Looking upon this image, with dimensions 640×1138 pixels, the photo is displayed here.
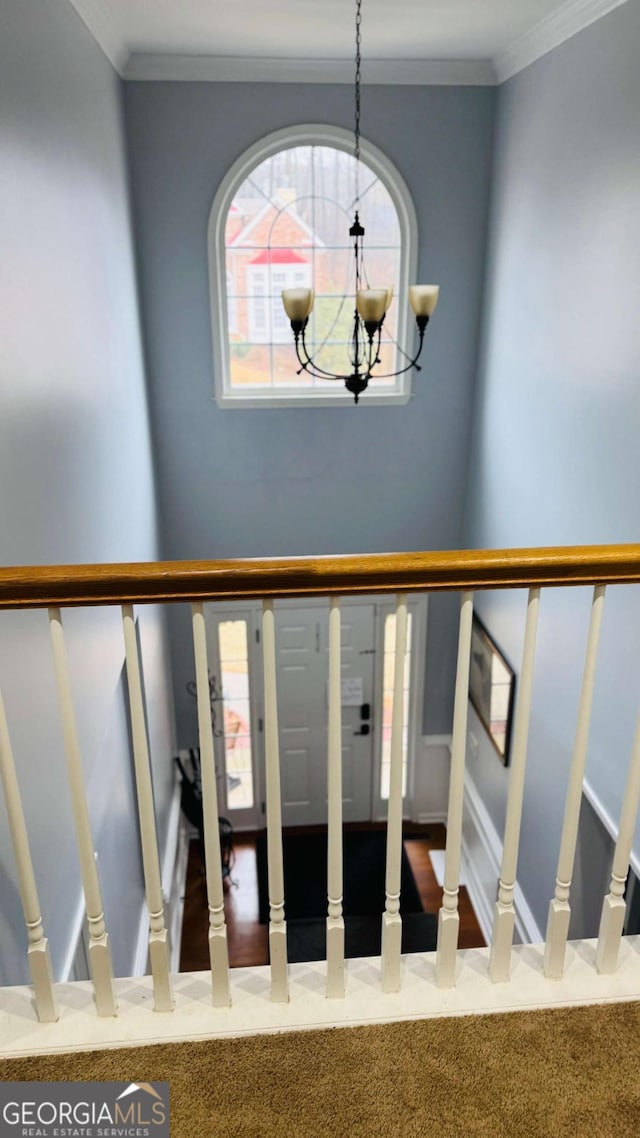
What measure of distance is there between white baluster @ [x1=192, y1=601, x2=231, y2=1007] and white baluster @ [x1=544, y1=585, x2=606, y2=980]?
0.54 meters

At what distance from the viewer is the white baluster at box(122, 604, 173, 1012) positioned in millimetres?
1090

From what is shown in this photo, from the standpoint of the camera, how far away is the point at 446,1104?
115 centimetres

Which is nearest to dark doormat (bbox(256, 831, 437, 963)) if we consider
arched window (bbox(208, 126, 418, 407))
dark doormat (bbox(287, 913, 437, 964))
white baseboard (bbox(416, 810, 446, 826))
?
dark doormat (bbox(287, 913, 437, 964))

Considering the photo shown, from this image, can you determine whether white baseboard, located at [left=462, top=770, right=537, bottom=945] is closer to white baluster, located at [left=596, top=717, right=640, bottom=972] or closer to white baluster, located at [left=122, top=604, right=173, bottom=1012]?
white baluster, located at [left=596, top=717, right=640, bottom=972]

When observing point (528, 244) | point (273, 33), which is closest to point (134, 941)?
point (528, 244)

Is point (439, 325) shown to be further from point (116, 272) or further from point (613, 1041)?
point (613, 1041)

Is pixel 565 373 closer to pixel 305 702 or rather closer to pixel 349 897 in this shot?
pixel 305 702

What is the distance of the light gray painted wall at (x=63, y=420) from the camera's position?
205cm

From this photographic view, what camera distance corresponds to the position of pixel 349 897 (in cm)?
479

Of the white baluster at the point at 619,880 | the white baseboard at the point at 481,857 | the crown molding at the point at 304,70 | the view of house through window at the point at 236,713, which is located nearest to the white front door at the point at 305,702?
the view of house through window at the point at 236,713

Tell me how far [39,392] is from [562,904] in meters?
1.98

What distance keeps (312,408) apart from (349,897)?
311 centimetres

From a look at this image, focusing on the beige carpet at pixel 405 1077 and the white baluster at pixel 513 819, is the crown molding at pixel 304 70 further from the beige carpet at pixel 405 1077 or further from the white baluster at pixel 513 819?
the beige carpet at pixel 405 1077

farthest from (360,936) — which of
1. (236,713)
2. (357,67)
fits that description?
(357,67)
